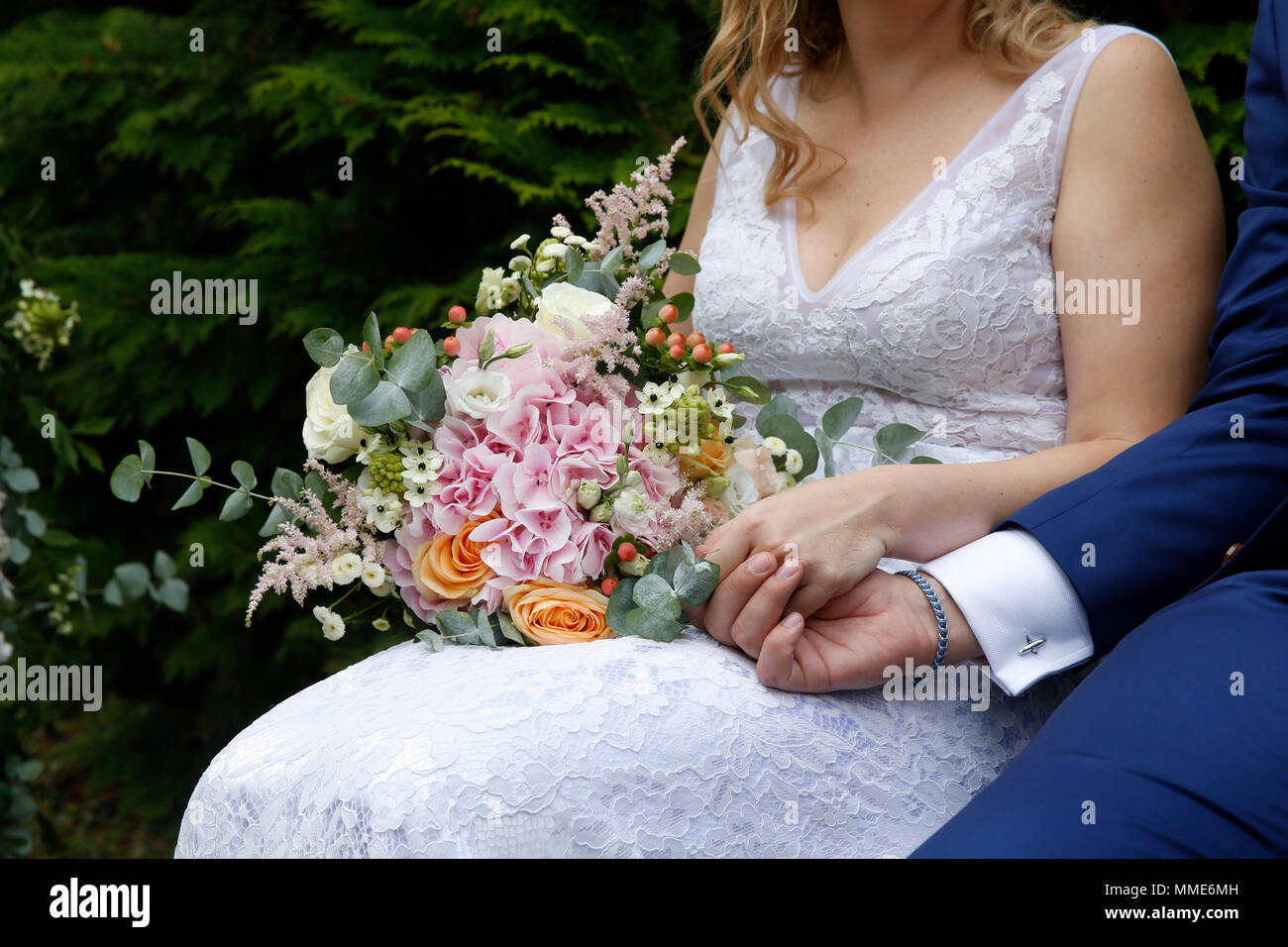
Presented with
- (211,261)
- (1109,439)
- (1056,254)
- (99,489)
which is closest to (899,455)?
(1109,439)

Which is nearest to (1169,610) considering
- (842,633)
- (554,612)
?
(842,633)

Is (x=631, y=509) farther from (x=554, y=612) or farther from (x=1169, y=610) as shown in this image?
(x=1169, y=610)

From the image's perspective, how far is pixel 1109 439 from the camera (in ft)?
5.44

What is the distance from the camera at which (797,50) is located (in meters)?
2.26

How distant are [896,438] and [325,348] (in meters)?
0.82

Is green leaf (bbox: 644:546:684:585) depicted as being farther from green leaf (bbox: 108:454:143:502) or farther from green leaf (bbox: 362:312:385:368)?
green leaf (bbox: 108:454:143:502)

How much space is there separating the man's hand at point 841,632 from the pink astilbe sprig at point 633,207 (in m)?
0.52

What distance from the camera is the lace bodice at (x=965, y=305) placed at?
1.80 meters

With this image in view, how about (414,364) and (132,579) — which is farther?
(132,579)

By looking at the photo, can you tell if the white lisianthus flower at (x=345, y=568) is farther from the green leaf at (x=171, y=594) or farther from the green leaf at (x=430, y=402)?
the green leaf at (x=171, y=594)

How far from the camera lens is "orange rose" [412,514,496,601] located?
1469 millimetres

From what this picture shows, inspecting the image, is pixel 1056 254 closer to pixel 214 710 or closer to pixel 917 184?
pixel 917 184

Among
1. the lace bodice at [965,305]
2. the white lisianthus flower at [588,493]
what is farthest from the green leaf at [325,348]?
the lace bodice at [965,305]

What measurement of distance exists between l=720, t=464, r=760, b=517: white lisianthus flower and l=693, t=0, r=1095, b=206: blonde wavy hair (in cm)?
71
